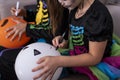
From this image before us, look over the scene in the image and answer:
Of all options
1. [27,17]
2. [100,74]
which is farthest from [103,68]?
[27,17]

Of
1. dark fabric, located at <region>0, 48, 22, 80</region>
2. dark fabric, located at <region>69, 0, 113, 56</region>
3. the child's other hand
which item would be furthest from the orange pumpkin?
dark fabric, located at <region>69, 0, 113, 56</region>

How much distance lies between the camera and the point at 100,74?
85 cm

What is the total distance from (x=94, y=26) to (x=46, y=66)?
231 millimetres

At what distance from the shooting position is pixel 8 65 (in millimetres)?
1017

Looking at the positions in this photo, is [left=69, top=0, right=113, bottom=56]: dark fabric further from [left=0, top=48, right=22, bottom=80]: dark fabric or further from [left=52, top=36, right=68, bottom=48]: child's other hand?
[left=0, top=48, right=22, bottom=80]: dark fabric

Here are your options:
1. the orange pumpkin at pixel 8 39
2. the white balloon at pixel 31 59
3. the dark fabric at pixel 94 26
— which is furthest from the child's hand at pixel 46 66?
the orange pumpkin at pixel 8 39

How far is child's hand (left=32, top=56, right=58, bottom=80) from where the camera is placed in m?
0.75

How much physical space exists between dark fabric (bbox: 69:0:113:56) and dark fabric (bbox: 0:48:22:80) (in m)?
0.32

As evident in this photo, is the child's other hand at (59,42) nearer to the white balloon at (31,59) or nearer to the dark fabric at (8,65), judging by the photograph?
the white balloon at (31,59)

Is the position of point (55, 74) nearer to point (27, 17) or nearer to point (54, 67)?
point (54, 67)

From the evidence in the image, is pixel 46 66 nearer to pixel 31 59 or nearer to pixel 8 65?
pixel 31 59

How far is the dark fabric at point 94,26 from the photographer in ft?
2.67

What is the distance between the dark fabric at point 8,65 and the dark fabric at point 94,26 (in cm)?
32

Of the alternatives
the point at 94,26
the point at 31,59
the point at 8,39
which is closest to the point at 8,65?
the point at 8,39
